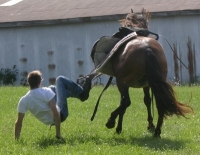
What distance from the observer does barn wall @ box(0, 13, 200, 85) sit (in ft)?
77.7

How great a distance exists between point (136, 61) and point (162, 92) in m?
0.64

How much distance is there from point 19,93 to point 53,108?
27.9 ft

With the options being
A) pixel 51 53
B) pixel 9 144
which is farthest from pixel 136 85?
pixel 51 53

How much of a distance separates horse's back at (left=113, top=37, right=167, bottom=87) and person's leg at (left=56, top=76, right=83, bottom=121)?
29.0 inches

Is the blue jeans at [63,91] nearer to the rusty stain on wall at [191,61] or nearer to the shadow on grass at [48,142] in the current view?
the shadow on grass at [48,142]

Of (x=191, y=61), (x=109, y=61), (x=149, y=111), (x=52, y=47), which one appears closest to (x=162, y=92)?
(x=109, y=61)

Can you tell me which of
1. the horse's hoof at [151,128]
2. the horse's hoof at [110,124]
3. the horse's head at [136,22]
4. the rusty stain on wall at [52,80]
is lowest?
the rusty stain on wall at [52,80]

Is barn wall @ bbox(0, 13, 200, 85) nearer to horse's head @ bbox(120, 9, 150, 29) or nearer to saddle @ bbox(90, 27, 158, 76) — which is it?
horse's head @ bbox(120, 9, 150, 29)

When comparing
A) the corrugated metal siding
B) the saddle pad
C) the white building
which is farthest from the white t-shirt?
the corrugated metal siding

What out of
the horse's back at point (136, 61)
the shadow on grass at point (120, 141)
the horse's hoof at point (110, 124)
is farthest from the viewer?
the horse's hoof at point (110, 124)

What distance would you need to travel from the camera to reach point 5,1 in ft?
102

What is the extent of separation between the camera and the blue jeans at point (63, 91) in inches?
402

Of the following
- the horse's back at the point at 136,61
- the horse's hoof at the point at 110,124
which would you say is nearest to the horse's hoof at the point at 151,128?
the horse's hoof at the point at 110,124

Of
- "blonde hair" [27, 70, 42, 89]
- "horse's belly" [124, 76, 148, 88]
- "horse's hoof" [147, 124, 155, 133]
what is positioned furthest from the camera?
"horse's hoof" [147, 124, 155, 133]
